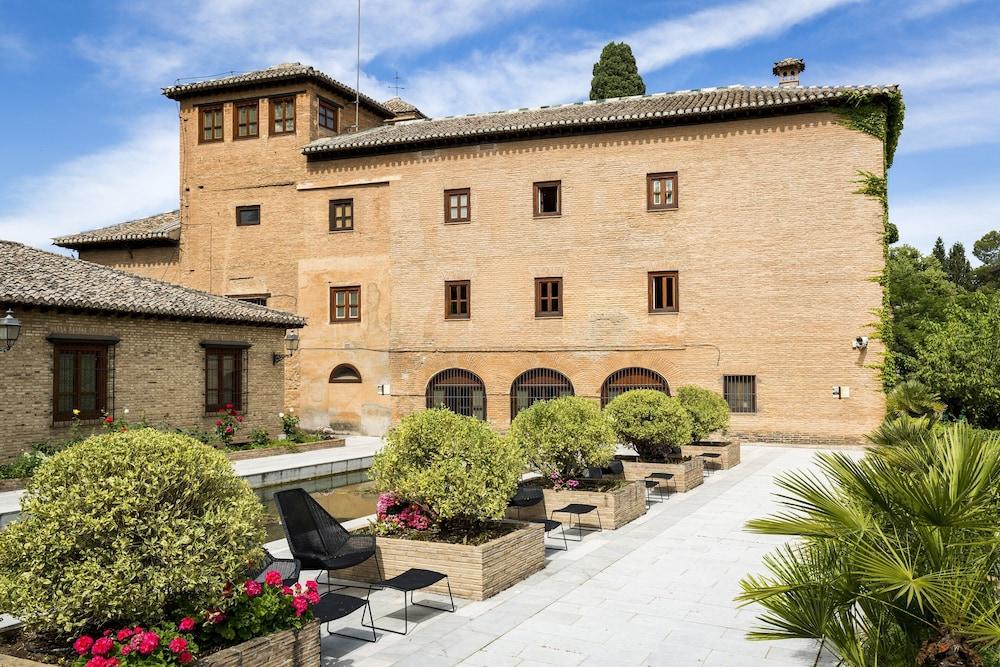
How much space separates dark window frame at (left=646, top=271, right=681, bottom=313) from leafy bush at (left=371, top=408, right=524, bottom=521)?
51.7ft

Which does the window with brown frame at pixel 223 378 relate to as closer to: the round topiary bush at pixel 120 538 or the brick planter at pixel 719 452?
the brick planter at pixel 719 452

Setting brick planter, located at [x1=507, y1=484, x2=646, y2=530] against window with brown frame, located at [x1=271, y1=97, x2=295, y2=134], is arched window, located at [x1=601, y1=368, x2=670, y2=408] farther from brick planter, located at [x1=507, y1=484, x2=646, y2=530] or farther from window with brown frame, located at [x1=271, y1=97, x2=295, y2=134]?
window with brown frame, located at [x1=271, y1=97, x2=295, y2=134]

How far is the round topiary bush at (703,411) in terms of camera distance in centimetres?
1717

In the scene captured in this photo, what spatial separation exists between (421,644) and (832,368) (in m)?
18.4

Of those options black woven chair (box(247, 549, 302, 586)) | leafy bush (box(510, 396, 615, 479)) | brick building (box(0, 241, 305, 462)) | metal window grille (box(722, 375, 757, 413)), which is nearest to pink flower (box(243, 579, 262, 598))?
black woven chair (box(247, 549, 302, 586))

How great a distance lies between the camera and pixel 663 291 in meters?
23.5

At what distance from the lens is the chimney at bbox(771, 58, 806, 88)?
82.4 feet

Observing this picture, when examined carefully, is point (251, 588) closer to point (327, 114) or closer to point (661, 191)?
point (661, 191)

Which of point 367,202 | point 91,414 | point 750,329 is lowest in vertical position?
point 91,414

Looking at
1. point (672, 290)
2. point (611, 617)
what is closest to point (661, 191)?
point (672, 290)

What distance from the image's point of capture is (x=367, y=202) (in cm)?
2677

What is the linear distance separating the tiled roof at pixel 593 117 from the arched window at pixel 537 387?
751 centimetres

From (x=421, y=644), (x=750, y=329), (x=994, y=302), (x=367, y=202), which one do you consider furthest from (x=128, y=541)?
(x=367, y=202)

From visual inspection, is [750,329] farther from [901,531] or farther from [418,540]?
[901,531]
